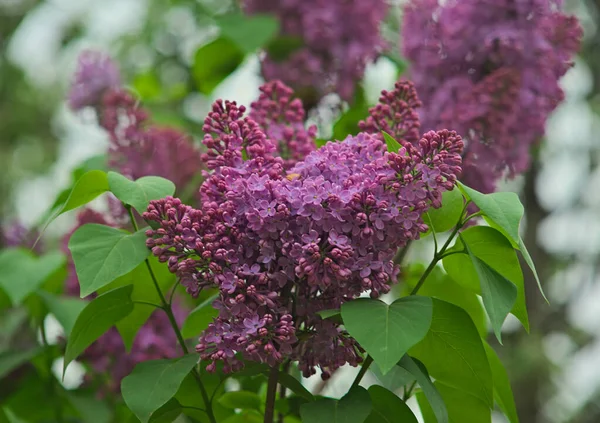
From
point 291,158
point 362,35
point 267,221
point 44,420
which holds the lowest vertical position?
point 44,420

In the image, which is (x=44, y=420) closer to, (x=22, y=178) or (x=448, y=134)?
(x=448, y=134)

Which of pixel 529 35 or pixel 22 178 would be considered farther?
pixel 22 178

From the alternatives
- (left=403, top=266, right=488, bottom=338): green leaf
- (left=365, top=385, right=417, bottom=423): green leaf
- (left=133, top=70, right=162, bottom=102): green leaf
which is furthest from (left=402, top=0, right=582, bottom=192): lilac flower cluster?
(left=133, top=70, right=162, bottom=102): green leaf

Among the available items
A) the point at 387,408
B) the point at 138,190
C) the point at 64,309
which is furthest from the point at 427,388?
the point at 64,309

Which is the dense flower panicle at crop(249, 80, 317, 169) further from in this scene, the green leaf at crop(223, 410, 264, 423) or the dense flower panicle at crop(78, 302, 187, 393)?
the dense flower panicle at crop(78, 302, 187, 393)

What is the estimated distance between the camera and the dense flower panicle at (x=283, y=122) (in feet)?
4.05

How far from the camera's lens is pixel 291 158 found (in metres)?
1.24

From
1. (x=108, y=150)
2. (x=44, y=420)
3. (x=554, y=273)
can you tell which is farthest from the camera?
(x=554, y=273)

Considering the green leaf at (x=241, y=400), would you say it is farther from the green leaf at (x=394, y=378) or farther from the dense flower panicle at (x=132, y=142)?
the dense flower panicle at (x=132, y=142)

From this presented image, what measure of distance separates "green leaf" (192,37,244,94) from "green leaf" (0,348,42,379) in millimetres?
812

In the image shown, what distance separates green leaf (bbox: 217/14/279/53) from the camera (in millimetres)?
1850

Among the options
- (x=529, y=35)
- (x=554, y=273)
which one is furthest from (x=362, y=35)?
(x=554, y=273)

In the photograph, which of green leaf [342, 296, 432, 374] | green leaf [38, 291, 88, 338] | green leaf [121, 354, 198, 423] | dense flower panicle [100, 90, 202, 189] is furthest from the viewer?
dense flower panicle [100, 90, 202, 189]

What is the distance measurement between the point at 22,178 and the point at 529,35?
3946 mm
